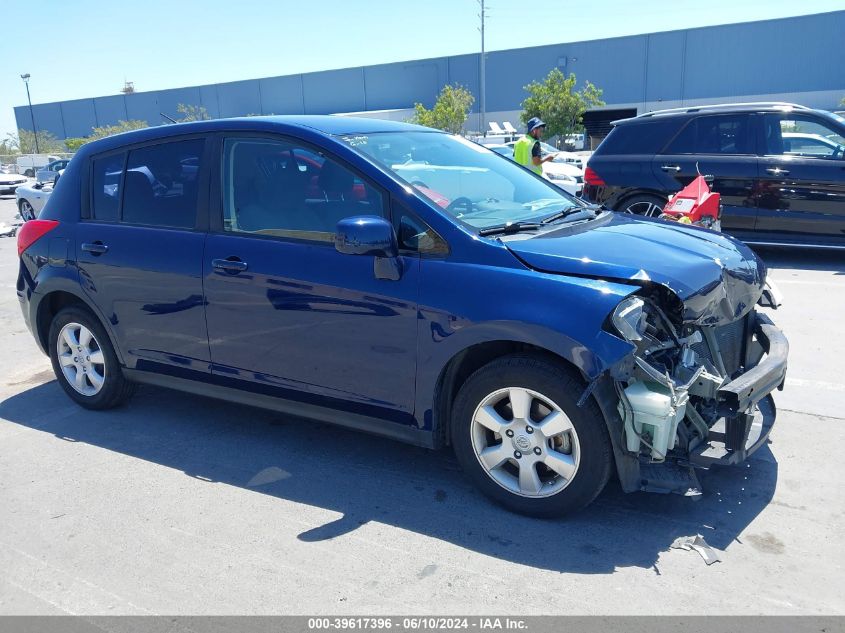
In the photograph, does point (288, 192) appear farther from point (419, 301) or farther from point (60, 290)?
point (60, 290)

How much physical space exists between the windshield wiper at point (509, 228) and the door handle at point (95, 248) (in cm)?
256

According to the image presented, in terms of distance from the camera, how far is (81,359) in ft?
16.5

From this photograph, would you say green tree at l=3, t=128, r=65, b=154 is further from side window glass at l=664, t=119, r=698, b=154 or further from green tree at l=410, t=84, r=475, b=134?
side window glass at l=664, t=119, r=698, b=154

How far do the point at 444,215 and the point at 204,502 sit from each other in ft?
6.32

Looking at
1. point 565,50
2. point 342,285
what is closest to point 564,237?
point 342,285

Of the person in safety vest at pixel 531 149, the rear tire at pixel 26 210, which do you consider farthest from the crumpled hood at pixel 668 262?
the rear tire at pixel 26 210

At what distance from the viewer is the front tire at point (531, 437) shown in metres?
3.21

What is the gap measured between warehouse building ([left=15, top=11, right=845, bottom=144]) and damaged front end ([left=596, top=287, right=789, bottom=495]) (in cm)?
4326

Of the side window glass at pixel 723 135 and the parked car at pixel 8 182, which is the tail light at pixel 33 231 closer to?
the side window glass at pixel 723 135

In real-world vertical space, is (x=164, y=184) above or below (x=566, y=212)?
above

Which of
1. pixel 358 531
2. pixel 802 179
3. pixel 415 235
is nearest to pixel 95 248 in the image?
pixel 415 235

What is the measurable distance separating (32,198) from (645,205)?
14626 millimetres

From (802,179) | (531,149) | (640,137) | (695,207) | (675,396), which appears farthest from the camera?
(531,149)

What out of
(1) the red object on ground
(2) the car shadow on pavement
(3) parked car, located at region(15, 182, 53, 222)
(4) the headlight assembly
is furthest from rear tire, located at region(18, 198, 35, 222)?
(4) the headlight assembly
